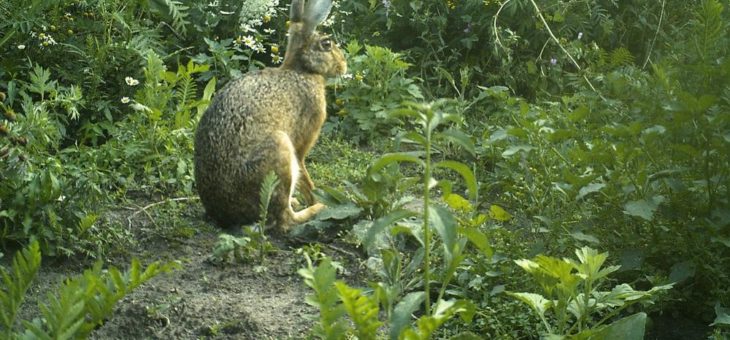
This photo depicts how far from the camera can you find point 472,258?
5.19 metres

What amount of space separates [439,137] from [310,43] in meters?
2.68

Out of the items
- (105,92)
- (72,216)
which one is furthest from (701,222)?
(105,92)

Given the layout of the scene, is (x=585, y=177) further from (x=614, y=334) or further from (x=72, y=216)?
(x=72, y=216)

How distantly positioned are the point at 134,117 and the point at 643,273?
Result: 3.58m

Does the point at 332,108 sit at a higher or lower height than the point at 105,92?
lower

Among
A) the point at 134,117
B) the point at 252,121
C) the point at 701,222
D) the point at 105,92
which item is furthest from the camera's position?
the point at 105,92

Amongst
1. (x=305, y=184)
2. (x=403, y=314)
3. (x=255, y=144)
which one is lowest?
(x=305, y=184)

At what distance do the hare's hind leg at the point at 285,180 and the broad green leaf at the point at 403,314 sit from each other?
2.54 metres

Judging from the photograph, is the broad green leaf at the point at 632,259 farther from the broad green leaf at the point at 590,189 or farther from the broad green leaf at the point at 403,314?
the broad green leaf at the point at 403,314

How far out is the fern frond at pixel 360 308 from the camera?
317 centimetres

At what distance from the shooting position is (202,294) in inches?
208

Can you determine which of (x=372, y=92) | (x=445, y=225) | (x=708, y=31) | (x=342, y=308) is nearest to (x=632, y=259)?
(x=708, y=31)

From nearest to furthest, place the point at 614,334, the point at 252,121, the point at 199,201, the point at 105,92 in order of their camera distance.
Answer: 1. the point at 614,334
2. the point at 252,121
3. the point at 199,201
4. the point at 105,92

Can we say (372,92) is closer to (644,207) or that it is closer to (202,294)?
(202,294)
